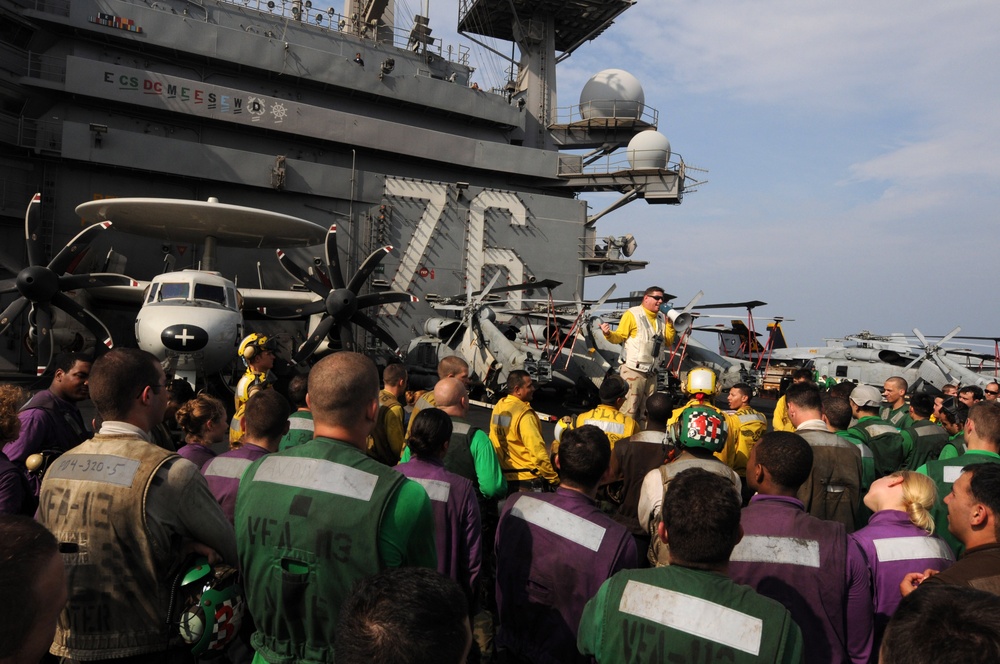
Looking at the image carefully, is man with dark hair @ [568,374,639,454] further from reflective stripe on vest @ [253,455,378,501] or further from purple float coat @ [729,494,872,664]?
reflective stripe on vest @ [253,455,378,501]

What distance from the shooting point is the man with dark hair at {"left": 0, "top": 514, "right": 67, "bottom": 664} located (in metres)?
1.38

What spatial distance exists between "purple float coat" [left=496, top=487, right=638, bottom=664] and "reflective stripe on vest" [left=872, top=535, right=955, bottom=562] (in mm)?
1274

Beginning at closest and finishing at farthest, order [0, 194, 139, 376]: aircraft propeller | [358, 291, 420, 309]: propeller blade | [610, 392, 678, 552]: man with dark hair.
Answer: [610, 392, 678, 552]: man with dark hair, [0, 194, 139, 376]: aircraft propeller, [358, 291, 420, 309]: propeller blade

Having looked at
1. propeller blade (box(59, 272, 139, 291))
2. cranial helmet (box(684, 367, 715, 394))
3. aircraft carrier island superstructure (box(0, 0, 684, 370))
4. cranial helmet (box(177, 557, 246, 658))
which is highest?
aircraft carrier island superstructure (box(0, 0, 684, 370))

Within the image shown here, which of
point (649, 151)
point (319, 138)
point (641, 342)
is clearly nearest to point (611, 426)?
point (641, 342)

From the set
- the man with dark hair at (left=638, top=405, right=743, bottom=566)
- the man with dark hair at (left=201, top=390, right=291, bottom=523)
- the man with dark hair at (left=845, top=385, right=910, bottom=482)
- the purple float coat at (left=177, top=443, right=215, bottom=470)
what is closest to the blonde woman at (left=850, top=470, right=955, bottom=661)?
the man with dark hair at (left=638, top=405, right=743, bottom=566)

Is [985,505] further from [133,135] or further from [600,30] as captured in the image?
[600,30]

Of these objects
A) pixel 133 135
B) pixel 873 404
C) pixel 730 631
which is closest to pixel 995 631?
pixel 730 631

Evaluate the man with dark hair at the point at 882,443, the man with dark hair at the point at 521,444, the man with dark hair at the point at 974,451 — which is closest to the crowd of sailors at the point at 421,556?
the man with dark hair at the point at 974,451

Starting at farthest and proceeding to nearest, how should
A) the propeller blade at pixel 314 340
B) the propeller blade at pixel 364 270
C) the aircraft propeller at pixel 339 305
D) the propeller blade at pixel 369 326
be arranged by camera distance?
the propeller blade at pixel 369 326 → the propeller blade at pixel 364 270 → the aircraft propeller at pixel 339 305 → the propeller blade at pixel 314 340

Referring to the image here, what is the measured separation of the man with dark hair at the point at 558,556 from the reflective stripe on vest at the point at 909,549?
1279mm

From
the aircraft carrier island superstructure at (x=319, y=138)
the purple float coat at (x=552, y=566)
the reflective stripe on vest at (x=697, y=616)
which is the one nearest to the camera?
the reflective stripe on vest at (x=697, y=616)

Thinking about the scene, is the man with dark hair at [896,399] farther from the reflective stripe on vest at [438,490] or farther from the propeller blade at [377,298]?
the propeller blade at [377,298]

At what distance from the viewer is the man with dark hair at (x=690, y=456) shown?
3818 millimetres
